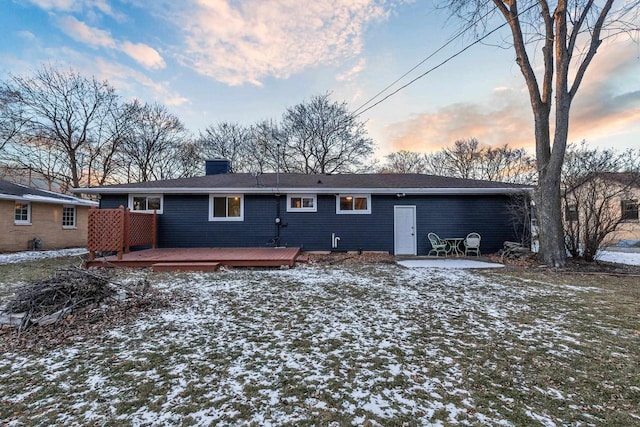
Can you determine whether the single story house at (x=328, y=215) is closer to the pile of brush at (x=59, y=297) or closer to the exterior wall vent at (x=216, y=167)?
the exterior wall vent at (x=216, y=167)

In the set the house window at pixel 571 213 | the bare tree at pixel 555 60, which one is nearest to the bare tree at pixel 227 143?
the bare tree at pixel 555 60

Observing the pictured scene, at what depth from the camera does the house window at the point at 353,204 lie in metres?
10.3

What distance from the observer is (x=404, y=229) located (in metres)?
10.4

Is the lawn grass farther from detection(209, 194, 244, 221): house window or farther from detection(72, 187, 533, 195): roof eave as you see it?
detection(209, 194, 244, 221): house window

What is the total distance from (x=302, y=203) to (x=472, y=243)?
6.05 metres

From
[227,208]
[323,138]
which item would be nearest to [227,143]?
[323,138]

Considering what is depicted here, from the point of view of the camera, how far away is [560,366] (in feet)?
8.38

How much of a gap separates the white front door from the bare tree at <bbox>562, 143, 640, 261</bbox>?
14.4 ft

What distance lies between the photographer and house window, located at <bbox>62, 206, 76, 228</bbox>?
45.5 feet

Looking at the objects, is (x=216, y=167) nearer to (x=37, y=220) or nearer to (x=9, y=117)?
(x=37, y=220)

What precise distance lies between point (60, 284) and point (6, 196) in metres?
11.4

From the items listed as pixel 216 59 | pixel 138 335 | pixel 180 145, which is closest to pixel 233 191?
pixel 216 59

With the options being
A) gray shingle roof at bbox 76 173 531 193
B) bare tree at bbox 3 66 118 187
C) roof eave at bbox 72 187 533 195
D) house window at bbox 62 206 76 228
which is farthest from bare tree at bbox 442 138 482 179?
house window at bbox 62 206 76 228

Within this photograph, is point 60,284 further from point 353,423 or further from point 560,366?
point 560,366
